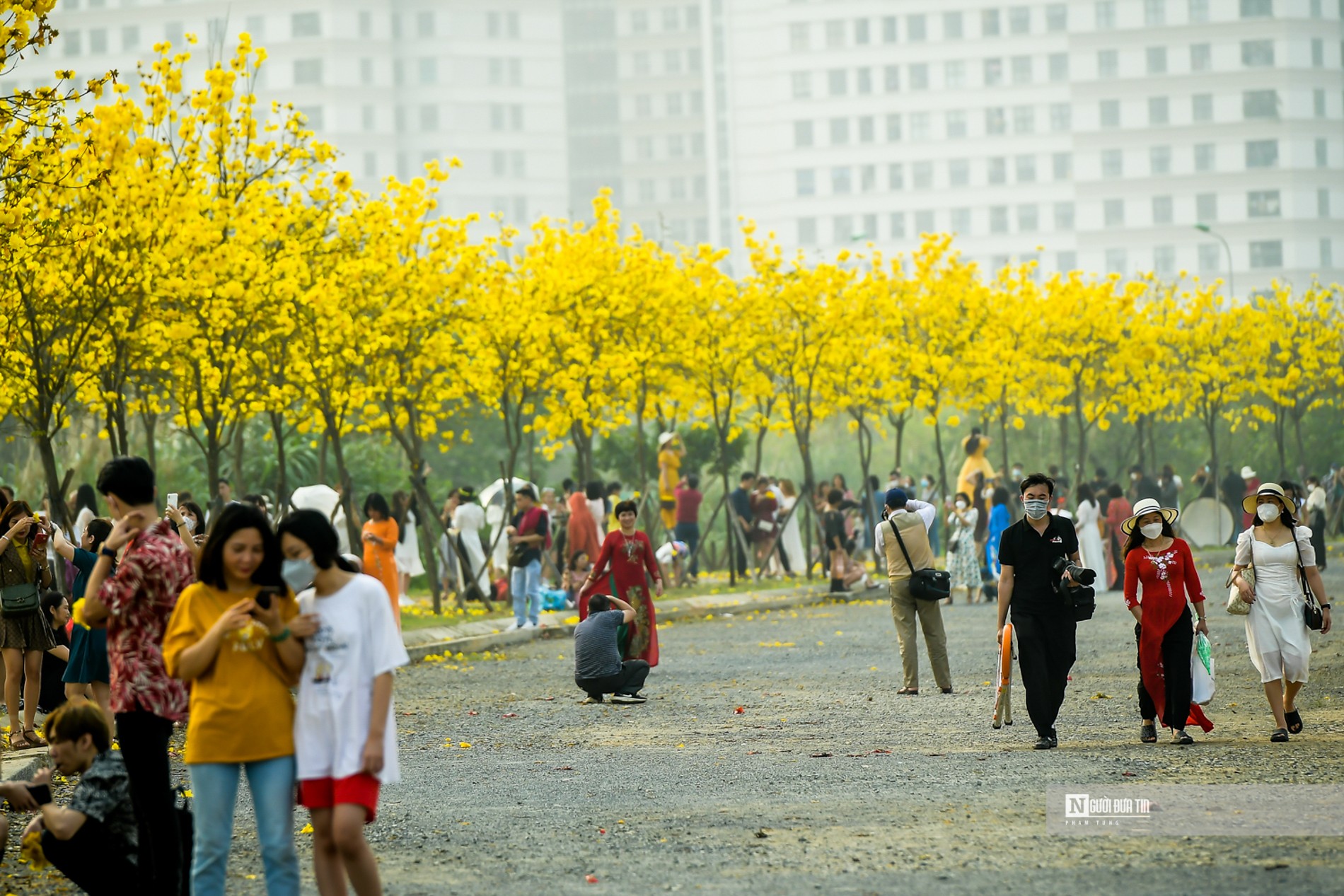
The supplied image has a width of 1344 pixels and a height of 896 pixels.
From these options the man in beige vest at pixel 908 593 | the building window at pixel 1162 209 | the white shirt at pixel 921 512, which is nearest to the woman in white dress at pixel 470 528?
the white shirt at pixel 921 512

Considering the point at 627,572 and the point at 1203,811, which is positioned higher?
the point at 627,572

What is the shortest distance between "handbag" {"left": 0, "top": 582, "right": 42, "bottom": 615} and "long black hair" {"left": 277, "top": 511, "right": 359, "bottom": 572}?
6.89 meters

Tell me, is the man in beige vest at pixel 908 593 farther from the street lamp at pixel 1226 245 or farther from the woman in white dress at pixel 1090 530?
the street lamp at pixel 1226 245

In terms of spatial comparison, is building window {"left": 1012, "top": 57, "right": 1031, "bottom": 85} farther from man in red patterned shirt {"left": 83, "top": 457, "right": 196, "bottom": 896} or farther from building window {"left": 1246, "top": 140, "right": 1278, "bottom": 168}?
man in red patterned shirt {"left": 83, "top": 457, "right": 196, "bottom": 896}

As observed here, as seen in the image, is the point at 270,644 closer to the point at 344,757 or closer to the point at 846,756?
the point at 344,757

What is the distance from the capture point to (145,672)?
7.24m

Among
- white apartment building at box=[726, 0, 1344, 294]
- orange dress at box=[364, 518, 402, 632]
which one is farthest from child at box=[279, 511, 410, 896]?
white apartment building at box=[726, 0, 1344, 294]

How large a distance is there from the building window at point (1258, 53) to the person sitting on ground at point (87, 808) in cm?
12094

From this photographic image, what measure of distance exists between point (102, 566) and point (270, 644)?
1.37 m

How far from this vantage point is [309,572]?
21.1 feet

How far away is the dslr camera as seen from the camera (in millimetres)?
12219

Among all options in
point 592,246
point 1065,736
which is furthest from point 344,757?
point 592,246

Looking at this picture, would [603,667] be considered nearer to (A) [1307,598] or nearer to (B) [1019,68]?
(A) [1307,598]

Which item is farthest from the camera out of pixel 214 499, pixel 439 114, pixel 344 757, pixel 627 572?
pixel 439 114
